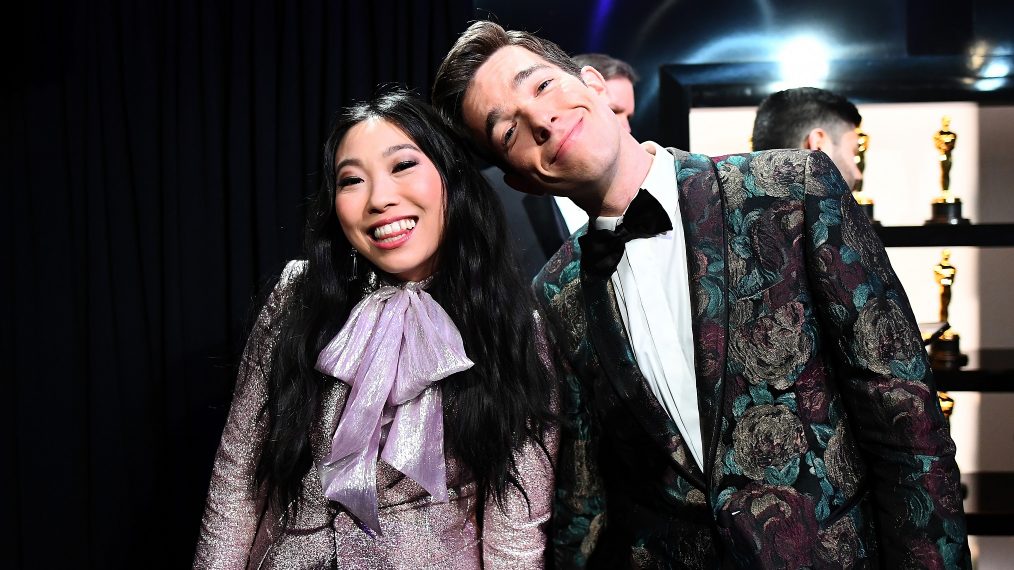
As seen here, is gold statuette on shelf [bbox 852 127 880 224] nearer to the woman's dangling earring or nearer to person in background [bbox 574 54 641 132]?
person in background [bbox 574 54 641 132]

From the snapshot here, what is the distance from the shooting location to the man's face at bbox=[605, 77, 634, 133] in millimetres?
2779

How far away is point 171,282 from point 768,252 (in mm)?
1910

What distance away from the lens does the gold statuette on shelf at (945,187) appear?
3031 mm

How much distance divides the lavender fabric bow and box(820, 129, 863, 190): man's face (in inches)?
67.7

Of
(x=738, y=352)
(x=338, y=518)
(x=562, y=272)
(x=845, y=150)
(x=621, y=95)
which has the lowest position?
(x=338, y=518)

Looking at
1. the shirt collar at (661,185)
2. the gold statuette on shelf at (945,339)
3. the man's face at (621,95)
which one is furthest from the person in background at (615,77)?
the gold statuette on shelf at (945,339)

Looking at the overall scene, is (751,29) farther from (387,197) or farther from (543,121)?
(387,197)

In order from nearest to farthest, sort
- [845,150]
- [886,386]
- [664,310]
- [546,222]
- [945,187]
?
[886,386], [664,310], [546,222], [845,150], [945,187]

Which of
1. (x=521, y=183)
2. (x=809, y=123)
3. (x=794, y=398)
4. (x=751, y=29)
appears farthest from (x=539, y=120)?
(x=751, y=29)

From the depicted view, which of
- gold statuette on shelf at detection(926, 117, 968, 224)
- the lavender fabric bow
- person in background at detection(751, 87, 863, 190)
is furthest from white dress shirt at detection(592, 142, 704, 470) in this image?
gold statuette on shelf at detection(926, 117, 968, 224)

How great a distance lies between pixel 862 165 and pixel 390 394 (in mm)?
2029

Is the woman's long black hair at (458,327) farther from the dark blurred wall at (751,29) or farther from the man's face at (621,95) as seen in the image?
the dark blurred wall at (751,29)

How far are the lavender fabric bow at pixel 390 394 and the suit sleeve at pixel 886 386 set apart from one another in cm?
73

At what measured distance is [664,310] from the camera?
5.32 ft
